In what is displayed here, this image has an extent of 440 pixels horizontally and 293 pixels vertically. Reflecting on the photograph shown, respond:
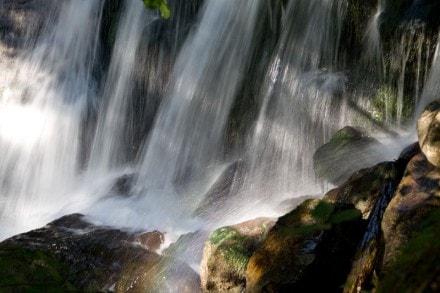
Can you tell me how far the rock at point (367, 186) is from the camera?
4414mm

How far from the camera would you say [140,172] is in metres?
8.83

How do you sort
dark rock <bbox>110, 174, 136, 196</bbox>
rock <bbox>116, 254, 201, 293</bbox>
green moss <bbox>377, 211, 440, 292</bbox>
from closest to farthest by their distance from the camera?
green moss <bbox>377, 211, 440, 292</bbox> < rock <bbox>116, 254, 201, 293</bbox> < dark rock <bbox>110, 174, 136, 196</bbox>

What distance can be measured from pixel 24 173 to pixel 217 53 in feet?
13.5

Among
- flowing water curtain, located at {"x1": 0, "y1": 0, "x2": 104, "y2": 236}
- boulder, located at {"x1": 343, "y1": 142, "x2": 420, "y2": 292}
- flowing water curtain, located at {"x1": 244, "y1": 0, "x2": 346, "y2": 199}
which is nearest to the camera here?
boulder, located at {"x1": 343, "y1": 142, "x2": 420, "y2": 292}

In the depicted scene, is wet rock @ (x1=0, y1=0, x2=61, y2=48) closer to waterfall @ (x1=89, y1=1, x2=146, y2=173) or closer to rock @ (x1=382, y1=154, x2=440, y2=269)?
waterfall @ (x1=89, y1=1, x2=146, y2=173)

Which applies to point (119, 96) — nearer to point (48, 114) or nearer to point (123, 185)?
point (48, 114)

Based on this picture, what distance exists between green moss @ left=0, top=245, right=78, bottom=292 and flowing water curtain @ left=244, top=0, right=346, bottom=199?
4603 mm

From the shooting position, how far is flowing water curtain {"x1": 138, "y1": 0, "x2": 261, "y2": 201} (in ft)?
27.7

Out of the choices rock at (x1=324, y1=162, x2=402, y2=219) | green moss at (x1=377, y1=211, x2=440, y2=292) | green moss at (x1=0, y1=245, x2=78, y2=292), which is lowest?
rock at (x1=324, y1=162, x2=402, y2=219)

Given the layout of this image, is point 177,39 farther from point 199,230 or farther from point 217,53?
point 199,230

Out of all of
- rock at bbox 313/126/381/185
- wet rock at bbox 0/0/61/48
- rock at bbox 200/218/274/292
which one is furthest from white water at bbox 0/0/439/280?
rock at bbox 200/218/274/292

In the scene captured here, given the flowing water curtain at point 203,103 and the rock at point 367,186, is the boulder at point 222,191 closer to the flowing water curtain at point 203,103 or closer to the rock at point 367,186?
the flowing water curtain at point 203,103

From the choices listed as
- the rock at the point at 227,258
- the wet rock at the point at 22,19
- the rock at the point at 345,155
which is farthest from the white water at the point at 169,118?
the rock at the point at 227,258

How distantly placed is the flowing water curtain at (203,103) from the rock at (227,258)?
128 inches
